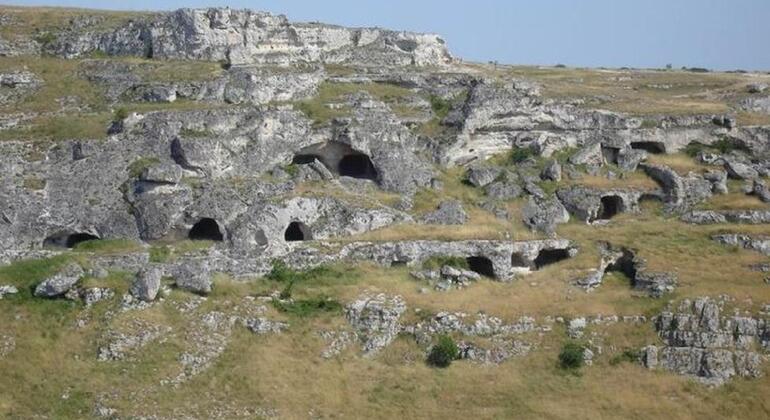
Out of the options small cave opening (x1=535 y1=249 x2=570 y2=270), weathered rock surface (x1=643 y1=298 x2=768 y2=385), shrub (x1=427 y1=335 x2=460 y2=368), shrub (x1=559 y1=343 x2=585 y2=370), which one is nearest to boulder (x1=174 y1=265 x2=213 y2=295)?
shrub (x1=427 y1=335 x2=460 y2=368)

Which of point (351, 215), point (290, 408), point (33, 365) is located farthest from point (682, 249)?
point (33, 365)

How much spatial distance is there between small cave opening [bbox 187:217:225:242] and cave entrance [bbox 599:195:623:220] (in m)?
18.9

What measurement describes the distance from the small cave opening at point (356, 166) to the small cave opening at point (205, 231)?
847 cm

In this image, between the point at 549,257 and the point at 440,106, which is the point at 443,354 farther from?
the point at 440,106

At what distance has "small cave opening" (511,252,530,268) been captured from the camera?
42.9 m

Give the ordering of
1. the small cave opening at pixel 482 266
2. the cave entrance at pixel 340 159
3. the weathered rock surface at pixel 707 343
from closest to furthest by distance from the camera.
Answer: the weathered rock surface at pixel 707 343 < the small cave opening at pixel 482 266 < the cave entrance at pixel 340 159

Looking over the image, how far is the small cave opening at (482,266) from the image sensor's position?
41.9m

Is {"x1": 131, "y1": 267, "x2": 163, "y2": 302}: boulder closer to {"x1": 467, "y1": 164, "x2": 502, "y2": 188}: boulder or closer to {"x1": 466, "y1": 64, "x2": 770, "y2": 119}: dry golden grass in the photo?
{"x1": 467, "y1": 164, "x2": 502, "y2": 188}: boulder

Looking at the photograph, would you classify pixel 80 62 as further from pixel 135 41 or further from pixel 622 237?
pixel 622 237

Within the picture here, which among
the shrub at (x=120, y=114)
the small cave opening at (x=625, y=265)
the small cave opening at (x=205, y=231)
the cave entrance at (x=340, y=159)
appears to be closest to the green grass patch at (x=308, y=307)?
the small cave opening at (x=205, y=231)

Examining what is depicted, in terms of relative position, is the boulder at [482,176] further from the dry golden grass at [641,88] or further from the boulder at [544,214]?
the dry golden grass at [641,88]

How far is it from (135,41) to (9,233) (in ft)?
63.7

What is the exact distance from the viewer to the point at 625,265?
42062 millimetres

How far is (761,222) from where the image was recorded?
4584 centimetres
